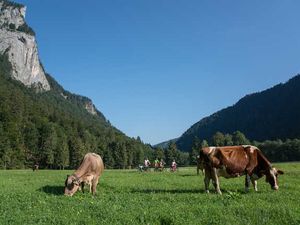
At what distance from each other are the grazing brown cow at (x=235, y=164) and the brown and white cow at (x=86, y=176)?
646 centimetres

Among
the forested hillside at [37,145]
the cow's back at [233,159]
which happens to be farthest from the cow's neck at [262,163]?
the forested hillside at [37,145]

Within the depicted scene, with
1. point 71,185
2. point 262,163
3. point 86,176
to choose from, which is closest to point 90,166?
point 86,176

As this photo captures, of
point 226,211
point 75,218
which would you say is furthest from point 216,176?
point 75,218

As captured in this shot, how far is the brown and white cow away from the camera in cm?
2395

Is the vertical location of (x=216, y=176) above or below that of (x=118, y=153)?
below

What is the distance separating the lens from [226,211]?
16.2m

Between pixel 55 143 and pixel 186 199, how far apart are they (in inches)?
5379

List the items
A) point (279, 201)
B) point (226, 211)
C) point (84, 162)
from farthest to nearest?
point (84, 162) → point (279, 201) → point (226, 211)

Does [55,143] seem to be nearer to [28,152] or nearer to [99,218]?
[28,152]

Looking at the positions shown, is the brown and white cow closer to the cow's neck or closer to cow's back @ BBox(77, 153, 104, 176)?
cow's back @ BBox(77, 153, 104, 176)

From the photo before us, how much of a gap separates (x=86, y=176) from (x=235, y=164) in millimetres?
8611

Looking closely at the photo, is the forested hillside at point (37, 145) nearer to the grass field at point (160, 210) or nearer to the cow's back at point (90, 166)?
the cow's back at point (90, 166)

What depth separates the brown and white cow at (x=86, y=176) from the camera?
2395 cm

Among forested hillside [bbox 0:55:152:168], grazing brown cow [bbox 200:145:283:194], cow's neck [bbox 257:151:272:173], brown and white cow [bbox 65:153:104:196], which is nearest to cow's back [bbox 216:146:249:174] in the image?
grazing brown cow [bbox 200:145:283:194]
